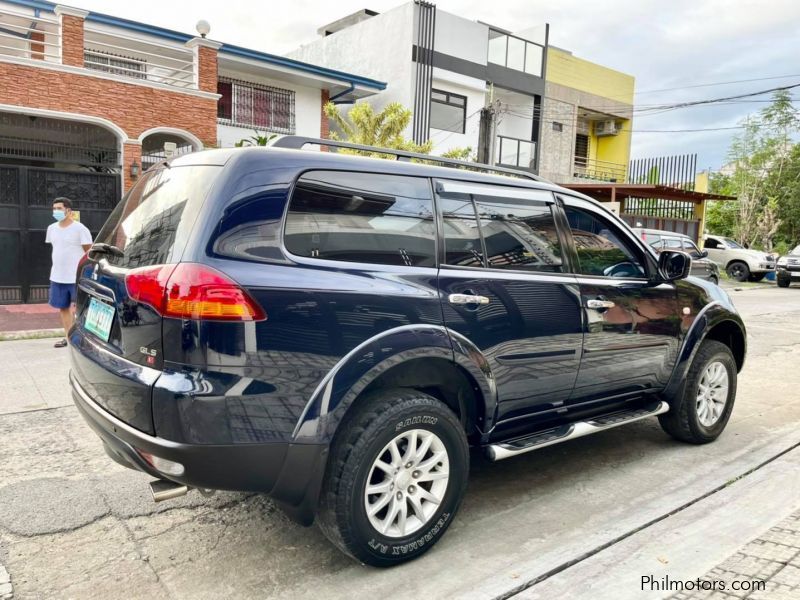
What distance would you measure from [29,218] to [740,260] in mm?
22490

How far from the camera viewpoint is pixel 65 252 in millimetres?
7266

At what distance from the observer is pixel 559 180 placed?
90.5ft

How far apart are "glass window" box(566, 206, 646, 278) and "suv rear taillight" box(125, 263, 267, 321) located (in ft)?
6.92

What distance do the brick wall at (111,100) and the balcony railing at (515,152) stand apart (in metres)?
12.9

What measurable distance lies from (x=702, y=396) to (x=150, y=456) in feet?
12.1

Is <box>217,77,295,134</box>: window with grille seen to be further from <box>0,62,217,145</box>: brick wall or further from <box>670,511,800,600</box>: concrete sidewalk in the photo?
<box>670,511,800,600</box>: concrete sidewalk

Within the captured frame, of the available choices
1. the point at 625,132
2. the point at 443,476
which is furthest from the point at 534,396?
the point at 625,132

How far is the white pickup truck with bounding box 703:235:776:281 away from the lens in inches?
904

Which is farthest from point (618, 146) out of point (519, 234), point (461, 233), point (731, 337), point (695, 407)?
point (461, 233)

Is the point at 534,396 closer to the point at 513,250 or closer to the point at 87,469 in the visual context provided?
the point at 513,250

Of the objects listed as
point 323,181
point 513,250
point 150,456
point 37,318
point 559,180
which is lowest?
point 37,318

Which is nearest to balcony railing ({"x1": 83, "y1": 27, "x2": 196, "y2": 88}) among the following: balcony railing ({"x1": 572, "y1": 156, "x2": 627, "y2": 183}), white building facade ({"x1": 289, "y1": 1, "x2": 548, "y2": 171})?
white building facade ({"x1": 289, "y1": 1, "x2": 548, "y2": 171})

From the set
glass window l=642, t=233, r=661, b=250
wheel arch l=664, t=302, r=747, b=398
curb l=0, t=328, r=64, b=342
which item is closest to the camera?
wheel arch l=664, t=302, r=747, b=398

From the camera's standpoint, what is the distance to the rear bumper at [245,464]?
240cm
